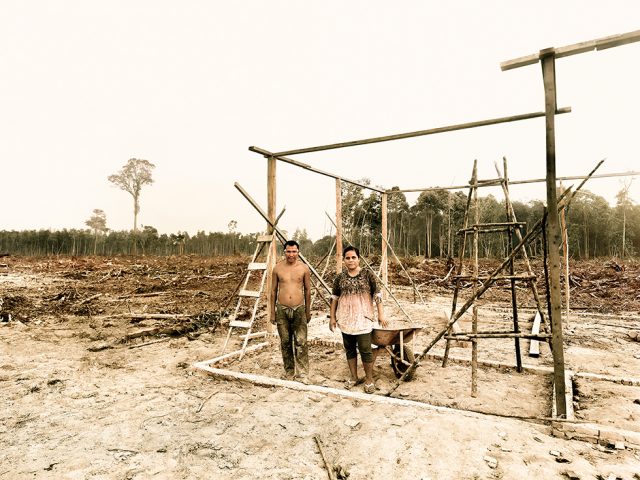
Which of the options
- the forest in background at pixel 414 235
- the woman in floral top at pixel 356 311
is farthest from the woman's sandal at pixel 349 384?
the forest in background at pixel 414 235

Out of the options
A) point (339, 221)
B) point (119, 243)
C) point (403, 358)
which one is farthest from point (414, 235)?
point (403, 358)

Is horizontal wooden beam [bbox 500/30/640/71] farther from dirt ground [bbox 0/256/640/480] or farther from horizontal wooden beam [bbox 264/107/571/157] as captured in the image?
dirt ground [bbox 0/256/640/480]

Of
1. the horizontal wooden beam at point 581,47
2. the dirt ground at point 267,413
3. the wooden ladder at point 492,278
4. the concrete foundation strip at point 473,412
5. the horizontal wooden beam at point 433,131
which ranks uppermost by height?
the horizontal wooden beam at point 581,47

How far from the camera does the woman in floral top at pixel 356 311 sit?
4680 millimetres

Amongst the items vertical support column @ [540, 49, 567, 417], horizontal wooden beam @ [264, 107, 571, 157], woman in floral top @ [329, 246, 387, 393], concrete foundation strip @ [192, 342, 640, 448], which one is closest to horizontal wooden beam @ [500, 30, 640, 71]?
vertical support column @ [540, 49, 567, 417]

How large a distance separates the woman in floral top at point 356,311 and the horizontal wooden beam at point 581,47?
2723mm

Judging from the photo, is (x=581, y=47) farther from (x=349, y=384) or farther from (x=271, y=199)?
(x=271, y=199)

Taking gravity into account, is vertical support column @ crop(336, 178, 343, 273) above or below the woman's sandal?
above

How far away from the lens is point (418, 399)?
4.40 meters

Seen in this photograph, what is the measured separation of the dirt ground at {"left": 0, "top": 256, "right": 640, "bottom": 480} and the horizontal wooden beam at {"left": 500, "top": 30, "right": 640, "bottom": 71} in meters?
3.65

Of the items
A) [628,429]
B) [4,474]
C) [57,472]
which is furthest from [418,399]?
[4,474]

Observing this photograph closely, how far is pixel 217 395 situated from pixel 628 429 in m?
4.44

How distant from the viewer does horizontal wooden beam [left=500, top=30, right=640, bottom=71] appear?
330cm

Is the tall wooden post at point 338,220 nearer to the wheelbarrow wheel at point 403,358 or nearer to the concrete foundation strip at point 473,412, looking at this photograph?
the concrete foundation strip at point 473,412
